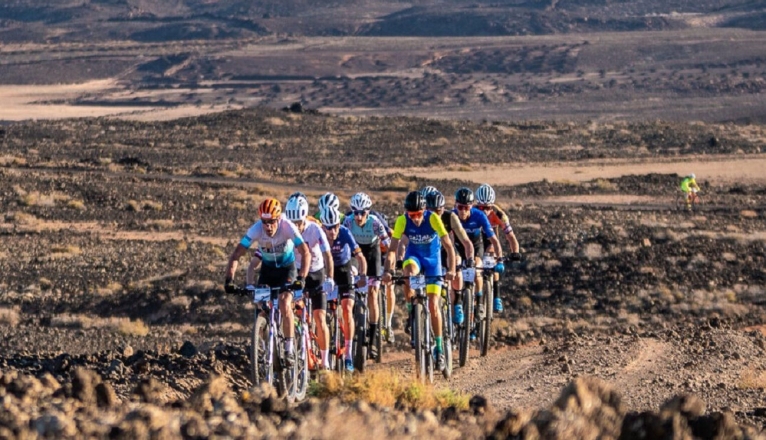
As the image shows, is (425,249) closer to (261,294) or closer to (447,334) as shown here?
(447,334)

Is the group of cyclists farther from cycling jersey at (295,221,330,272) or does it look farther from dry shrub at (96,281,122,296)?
dry shrub at (96,281,122,296)

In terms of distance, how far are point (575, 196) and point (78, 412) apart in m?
38.4

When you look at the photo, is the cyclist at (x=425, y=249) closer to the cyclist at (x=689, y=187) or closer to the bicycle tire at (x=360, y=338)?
the bicycle tire at (x=360, y=338)

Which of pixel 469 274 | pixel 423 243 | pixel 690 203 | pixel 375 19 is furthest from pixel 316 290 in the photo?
pixel 375 19

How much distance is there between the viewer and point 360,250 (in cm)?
1295

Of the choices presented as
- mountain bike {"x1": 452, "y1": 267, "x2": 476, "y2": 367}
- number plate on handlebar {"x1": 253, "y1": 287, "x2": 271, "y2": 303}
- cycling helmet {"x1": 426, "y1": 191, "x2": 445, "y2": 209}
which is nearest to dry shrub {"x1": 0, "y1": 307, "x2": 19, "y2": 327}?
mountain bike {"x1": 452, "y1": 267, "x2": 476, "y2": 367}

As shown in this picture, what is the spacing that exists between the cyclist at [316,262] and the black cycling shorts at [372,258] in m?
2.02

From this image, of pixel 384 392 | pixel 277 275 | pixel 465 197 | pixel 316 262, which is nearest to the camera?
pixel 384 392

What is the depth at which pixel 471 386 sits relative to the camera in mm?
13078

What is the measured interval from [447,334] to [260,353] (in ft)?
10.0

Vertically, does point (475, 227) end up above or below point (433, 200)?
below

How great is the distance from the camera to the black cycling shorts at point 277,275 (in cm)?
1129

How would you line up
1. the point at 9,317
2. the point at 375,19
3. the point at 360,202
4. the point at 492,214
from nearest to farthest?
the point at 360,202
the point at 492,214
the point at 9,317
the point at 375,19

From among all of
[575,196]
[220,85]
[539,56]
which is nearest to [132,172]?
[575,196]
